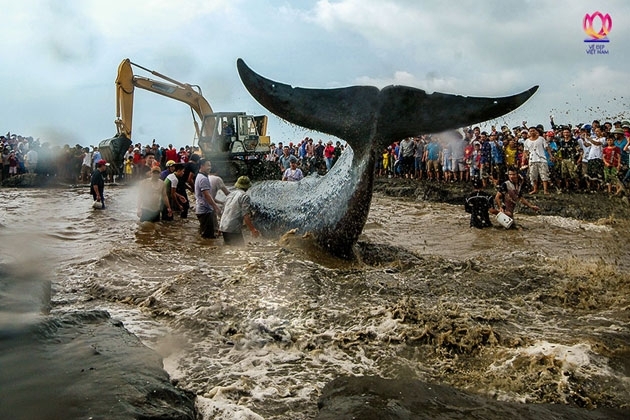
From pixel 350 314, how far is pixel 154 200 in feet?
27.2

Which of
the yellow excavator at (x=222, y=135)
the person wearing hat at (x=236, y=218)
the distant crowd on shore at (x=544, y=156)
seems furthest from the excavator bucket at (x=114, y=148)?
the person wearing hat at (x=236, y=218)

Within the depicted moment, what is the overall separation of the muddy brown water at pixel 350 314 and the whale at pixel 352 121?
0.44m

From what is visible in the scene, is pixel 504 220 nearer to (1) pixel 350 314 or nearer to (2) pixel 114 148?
(1) pixel 350 314

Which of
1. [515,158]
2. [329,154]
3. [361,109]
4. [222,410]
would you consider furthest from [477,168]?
[222,410]

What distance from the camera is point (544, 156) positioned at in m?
15.1

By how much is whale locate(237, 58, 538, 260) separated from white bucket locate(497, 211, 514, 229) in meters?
5.57

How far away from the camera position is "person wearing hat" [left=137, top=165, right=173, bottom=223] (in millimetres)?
12344

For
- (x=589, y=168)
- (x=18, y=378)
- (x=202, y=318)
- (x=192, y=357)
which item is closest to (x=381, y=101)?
(x=202, y=318)

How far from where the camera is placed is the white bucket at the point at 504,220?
1204 cm

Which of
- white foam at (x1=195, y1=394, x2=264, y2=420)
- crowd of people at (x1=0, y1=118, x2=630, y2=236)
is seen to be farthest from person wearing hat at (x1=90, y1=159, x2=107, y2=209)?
white foam at (x1=195, y1=394, x2=264, y2=420)

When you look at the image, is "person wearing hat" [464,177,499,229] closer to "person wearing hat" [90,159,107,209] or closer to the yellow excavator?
"person wearing hat" [90,159,107,209]

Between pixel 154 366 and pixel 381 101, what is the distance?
489cm

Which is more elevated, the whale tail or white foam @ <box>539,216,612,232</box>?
the whale tail

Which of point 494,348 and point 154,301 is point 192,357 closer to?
point 154,301
